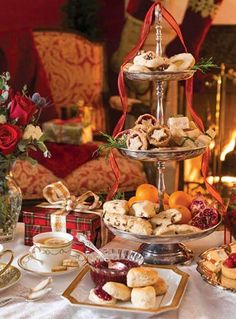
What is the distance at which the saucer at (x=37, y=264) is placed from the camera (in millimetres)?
1461

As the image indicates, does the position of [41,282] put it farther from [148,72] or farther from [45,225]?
[148,72]

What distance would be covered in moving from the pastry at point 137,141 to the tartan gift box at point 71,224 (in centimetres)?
26

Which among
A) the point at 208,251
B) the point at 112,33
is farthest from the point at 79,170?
the point at 112,33

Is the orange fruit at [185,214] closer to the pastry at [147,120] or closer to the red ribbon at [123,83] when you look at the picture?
the red ribbon at [123,83]

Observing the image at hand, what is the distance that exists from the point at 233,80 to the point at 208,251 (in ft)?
8.16

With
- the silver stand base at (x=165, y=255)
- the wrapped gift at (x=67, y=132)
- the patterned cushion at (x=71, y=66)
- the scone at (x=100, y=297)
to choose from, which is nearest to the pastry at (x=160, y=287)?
the scone at (x=100, y=297)

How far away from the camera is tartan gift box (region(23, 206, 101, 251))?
163 centimetres

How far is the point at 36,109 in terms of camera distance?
1.68 meters

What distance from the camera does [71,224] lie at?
1649 mm

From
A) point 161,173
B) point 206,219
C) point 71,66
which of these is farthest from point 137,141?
point 71,66

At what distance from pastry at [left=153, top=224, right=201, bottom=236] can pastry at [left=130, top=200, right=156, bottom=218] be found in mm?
45

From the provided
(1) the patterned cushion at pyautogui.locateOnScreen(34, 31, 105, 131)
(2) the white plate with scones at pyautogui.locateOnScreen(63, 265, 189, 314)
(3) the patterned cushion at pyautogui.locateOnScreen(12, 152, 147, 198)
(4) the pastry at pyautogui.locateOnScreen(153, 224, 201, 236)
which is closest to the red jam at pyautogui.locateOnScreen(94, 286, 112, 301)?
(2) the white plate with scones at pyautogui.locateOnScreen(63, 265, 189, 314)

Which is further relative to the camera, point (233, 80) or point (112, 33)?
point (112, 33)

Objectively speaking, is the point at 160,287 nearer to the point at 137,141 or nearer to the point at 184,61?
the point at 137,141
